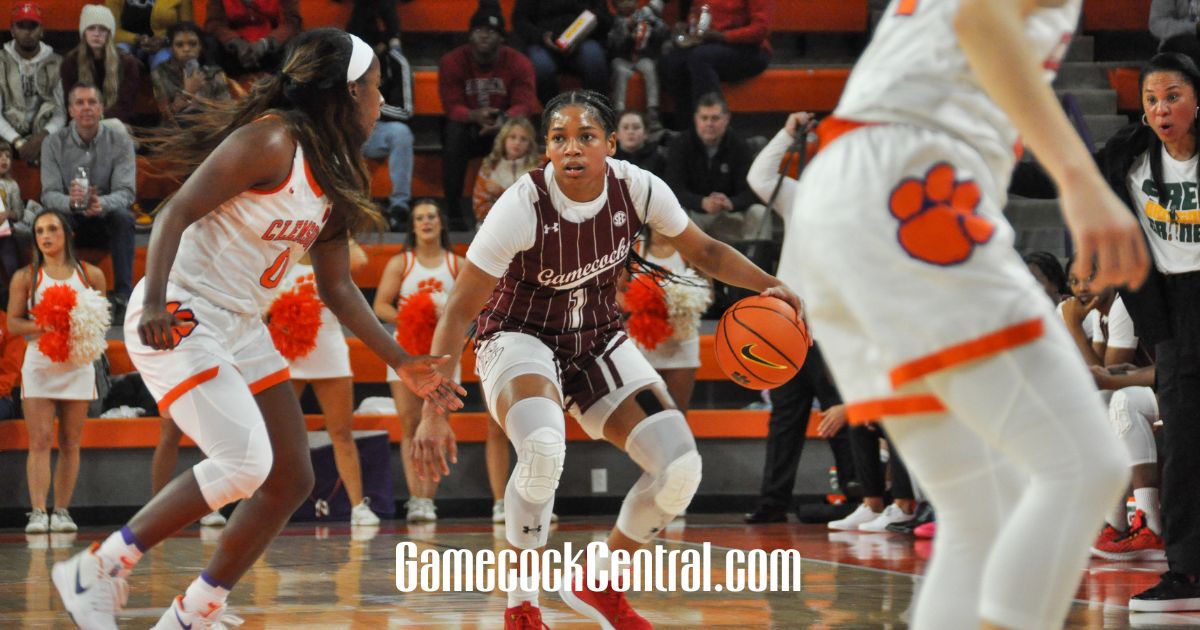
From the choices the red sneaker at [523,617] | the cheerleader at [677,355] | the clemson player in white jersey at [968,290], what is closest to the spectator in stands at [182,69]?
the cheerleader at [677,355]

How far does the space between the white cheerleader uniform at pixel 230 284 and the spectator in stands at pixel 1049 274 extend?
509 centimetres

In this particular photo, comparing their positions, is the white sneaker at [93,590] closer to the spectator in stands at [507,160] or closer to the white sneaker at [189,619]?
the white sneaker at [189,619]

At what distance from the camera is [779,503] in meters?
9.41

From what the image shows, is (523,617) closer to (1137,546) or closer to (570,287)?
(570,287)

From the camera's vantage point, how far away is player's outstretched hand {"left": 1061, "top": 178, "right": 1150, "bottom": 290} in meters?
2.18

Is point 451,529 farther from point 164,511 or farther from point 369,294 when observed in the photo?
point 164,511

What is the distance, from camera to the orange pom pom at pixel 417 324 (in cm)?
921

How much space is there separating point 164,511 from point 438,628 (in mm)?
1174

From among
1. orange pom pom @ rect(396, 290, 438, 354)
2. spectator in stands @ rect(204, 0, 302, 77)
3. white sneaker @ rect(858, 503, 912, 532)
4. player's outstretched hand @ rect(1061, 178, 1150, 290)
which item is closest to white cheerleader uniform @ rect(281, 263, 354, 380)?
orange pom pom @ rect(396, 290, 438, 354)

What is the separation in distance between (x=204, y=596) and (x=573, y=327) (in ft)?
5.09

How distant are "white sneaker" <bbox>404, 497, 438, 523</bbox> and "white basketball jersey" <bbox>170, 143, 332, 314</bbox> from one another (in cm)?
518

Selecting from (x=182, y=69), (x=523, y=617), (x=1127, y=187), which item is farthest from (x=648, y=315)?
(x=523, y=617)

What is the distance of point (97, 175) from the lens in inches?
408

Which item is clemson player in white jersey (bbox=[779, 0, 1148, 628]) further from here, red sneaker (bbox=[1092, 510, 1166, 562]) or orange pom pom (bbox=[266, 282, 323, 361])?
orange pom pom (bbox=[266, 282, 323, 361])
